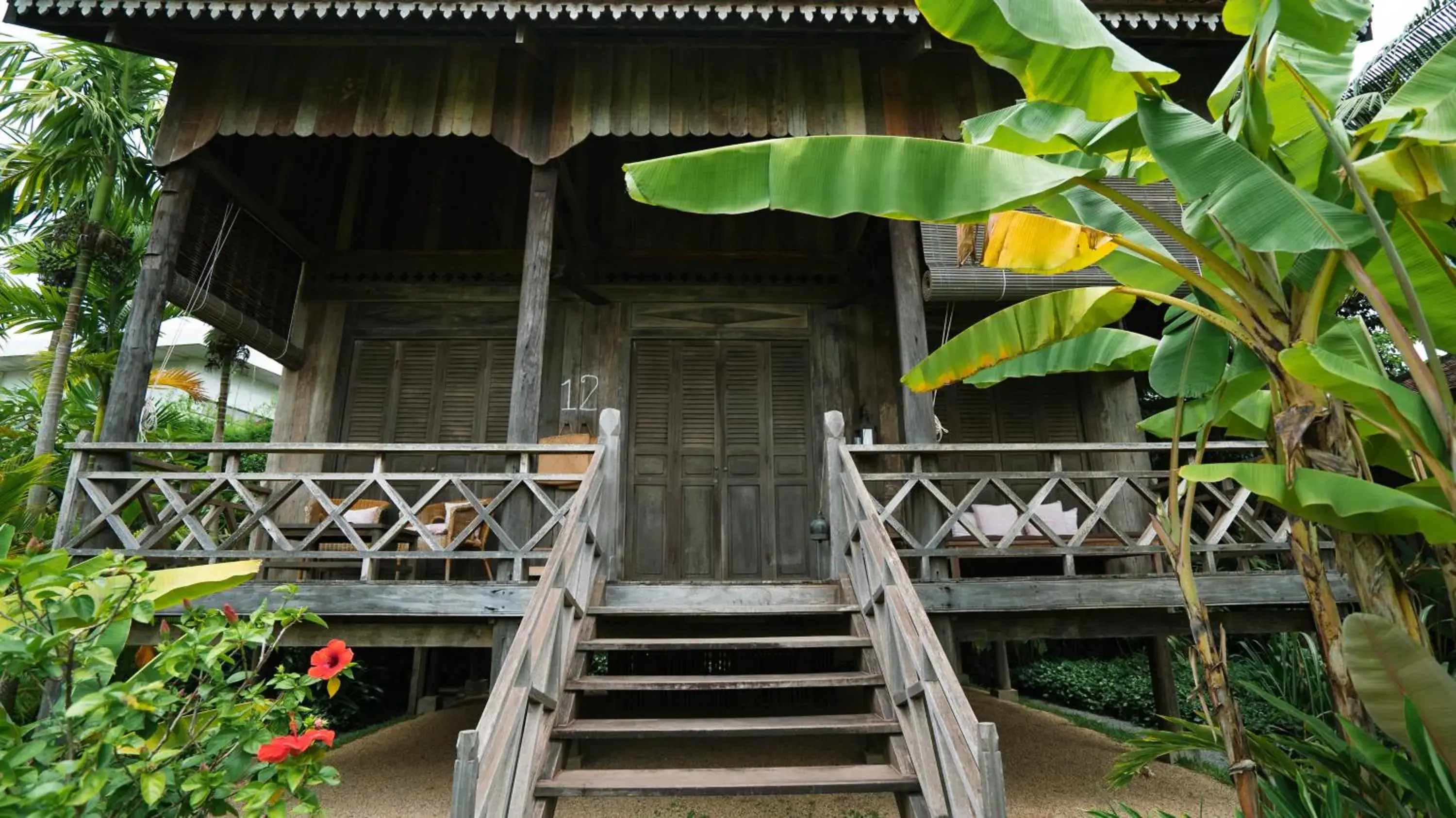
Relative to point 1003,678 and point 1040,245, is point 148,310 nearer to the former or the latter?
point 1040,245

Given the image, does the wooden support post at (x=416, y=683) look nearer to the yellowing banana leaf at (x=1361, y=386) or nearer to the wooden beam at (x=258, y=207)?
the wooden beam at (x=258, y=207)

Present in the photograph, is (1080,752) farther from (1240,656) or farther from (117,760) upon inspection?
(117,760)

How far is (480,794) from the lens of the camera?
99.7 inches

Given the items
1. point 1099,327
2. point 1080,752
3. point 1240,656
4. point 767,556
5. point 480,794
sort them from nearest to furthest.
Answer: point 480,794 → point 1099,327 → point 1080,752 → point 767,556 → point 1240,656

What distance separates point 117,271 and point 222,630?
1015cm

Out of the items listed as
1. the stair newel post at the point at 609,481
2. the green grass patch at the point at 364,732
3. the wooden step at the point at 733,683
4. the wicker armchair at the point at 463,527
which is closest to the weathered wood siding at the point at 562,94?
the stair newel post at the point at 609,481

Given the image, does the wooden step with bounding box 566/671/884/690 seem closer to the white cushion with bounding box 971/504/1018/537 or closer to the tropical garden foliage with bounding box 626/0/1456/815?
the tropical garden foliage with bounding box 626/0/1456/815

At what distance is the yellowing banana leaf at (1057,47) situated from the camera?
8.64 feet

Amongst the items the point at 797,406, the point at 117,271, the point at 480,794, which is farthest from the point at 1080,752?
the point at 117,271

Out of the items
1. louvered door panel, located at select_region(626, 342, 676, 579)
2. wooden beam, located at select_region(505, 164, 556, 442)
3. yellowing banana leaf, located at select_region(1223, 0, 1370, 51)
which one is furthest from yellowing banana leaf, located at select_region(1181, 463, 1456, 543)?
louvered door panel, located at select_region(626, 342, 676, 579)

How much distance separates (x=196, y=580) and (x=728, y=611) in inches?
107

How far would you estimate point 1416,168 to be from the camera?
2436 mm

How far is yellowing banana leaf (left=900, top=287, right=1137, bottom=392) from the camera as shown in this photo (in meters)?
3.53

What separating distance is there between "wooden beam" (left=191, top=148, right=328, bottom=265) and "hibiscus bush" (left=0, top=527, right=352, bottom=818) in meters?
5.09
